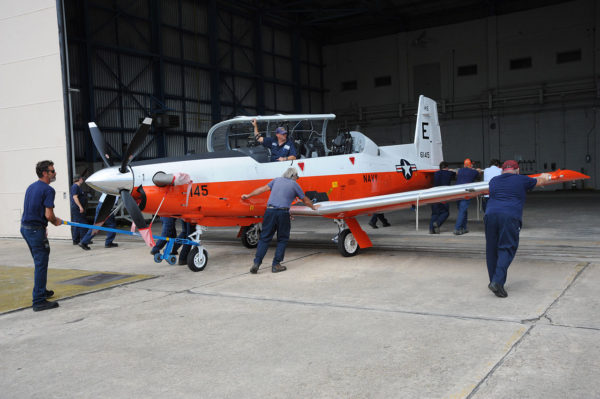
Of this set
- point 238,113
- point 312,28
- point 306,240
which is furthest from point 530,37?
point 306,240

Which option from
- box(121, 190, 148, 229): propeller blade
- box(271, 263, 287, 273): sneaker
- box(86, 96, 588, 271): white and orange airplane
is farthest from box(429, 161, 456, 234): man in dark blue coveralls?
box(121, 190, 148, 229): propeller blade

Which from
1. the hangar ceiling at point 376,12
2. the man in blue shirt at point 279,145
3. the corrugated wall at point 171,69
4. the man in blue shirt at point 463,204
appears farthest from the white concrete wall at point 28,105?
the hangar ceiling at point 376,12

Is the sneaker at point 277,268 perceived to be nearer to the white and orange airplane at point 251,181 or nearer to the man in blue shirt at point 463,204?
the white and orange airplane at point 251,181

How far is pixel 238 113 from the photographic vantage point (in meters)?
26.3

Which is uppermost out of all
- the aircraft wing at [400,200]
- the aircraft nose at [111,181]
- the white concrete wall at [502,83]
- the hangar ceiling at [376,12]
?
the hangar ceiling at [376,12]

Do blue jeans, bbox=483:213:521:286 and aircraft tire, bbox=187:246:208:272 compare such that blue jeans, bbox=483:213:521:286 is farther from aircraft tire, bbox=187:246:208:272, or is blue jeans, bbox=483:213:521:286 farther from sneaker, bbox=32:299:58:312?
sneaker, bbox=32:299:58:312

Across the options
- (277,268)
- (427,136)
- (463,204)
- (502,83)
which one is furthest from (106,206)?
(502,83)

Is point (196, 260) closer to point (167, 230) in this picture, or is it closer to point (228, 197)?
point (228, 197)

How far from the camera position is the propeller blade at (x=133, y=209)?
22.4 ft

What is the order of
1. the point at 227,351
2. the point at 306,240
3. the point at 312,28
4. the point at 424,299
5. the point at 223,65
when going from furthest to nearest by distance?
the point at 312,28
the point at 223,65
the point at 306,240
the point at 424,299
the point at 227,351

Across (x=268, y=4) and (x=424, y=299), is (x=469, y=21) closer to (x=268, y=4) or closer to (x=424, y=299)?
(x=268, y=4)

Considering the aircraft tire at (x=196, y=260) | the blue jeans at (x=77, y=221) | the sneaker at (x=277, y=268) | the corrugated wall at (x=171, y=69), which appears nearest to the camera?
the sneaker at (x=277, y=268)

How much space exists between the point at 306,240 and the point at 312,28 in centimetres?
2387

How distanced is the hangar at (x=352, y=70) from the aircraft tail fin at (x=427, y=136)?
1322cm
